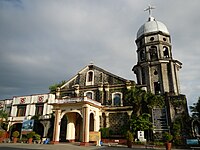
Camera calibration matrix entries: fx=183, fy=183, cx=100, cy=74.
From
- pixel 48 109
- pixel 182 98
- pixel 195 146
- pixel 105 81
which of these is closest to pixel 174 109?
pixel 182 98

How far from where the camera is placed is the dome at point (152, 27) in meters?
28.7

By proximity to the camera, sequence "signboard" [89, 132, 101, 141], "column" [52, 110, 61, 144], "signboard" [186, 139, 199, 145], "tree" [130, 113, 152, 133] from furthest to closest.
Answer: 1. "tree" [130, 113, 152, 133]
2. "column" [52, 110, 61, 144]
3. "signboard" [89, 132, 101, 141]
4. "signboard" [186, 139, 199, 145]

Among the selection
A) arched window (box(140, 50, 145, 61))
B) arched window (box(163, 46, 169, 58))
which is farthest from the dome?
arched window (box(140, 50, 145, 61))

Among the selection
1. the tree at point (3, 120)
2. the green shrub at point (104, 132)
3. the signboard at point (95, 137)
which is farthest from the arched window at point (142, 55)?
the tree at point (3, 120)

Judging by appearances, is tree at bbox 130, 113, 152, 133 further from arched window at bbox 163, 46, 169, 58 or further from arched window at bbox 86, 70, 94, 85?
arched window at bbox 163, 46, 169, 58

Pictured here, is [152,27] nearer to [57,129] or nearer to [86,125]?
[86,125]

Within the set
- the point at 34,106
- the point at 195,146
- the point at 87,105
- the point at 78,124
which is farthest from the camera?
the point at 34,106

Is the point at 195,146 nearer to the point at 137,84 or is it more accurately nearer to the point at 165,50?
the point at 137,84

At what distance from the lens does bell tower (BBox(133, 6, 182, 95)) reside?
25.5 metres

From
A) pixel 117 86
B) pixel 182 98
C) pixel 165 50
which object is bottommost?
pixel 182 98

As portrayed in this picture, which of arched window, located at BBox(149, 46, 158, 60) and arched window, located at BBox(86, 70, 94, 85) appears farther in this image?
arched window, located at BBox(86, 70, 94, 85)

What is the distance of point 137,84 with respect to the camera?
1032 inches

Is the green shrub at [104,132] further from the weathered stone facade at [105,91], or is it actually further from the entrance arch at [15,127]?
the entrance arch at [15,127]

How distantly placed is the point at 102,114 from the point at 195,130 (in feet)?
38.2
